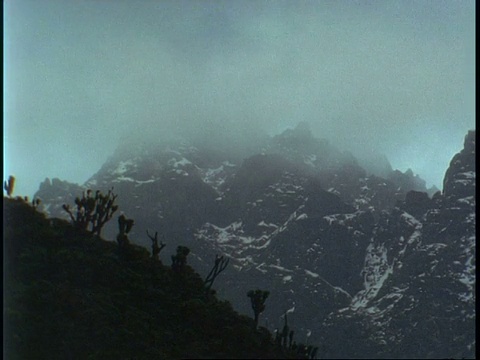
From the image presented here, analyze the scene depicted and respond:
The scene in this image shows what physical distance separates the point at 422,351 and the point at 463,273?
48189mm

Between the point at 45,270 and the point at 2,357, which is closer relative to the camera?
the point at 2,357

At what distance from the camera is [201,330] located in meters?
19.2

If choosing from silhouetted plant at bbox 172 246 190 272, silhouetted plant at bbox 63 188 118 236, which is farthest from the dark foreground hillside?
silhouetted plant at bbox 172 246 190 272

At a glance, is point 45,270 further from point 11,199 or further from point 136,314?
point 11,199

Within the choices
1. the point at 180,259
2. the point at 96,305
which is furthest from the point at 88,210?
the point at 96,305

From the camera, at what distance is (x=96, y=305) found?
17188 millimetres

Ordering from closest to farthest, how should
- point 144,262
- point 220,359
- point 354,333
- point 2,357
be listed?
point 220,359 < point 2,357 < point 144,262 < point 354,333

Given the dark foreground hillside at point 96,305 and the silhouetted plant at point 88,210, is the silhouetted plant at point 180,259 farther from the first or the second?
the silhouetted plant at point 88,210

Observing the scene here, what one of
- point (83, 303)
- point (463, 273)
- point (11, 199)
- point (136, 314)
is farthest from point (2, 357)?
point (463, 273)

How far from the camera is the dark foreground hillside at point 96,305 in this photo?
15.1 meters

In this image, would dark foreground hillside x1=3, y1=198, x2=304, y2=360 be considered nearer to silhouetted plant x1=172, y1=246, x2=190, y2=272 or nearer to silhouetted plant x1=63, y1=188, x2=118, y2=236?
silhouetted plant x1=63, y1=188, x2=118, y2=236

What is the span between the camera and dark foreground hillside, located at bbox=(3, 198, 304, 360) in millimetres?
15094

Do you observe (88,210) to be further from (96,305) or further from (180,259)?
(96,305)

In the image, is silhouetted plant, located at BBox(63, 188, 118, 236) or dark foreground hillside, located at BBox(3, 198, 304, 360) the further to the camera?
silhouetted plant, located at BBox(63, 188, 118, 236)
